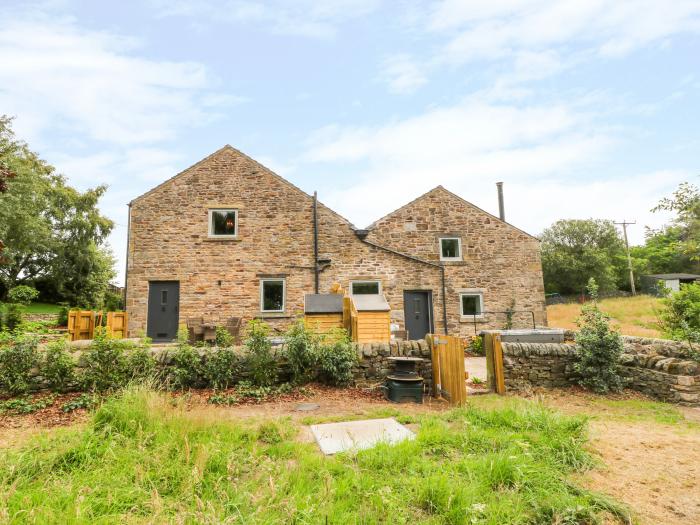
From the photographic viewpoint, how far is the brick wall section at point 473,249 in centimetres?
1670

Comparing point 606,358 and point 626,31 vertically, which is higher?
point 626,31

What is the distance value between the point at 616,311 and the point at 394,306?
20.7 meters

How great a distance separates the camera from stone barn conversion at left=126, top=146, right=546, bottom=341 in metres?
14.9

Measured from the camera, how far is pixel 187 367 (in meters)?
7.09

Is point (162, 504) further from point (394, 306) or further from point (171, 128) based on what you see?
point (394, 306)

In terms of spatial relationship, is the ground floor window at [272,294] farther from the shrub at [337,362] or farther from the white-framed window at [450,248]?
the shrub at [337,362]

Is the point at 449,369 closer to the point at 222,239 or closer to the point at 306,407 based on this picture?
the point at 306,407

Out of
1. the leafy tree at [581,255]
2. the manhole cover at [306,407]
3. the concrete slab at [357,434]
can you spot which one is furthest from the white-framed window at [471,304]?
the leafy tree at [581,255]

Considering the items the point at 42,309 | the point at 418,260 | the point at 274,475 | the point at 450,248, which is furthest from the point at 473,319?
the point at 42,309

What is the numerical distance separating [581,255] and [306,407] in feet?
181

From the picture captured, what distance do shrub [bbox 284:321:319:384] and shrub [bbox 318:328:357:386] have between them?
18 cm

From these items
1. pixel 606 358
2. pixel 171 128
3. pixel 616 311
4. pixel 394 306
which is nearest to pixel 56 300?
pixel 171 128

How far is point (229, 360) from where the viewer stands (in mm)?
7211

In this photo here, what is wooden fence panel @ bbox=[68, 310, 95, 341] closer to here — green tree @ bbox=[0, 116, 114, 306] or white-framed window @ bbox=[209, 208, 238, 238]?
white-framed window @ bbox=[209, 208, 238, 238]
